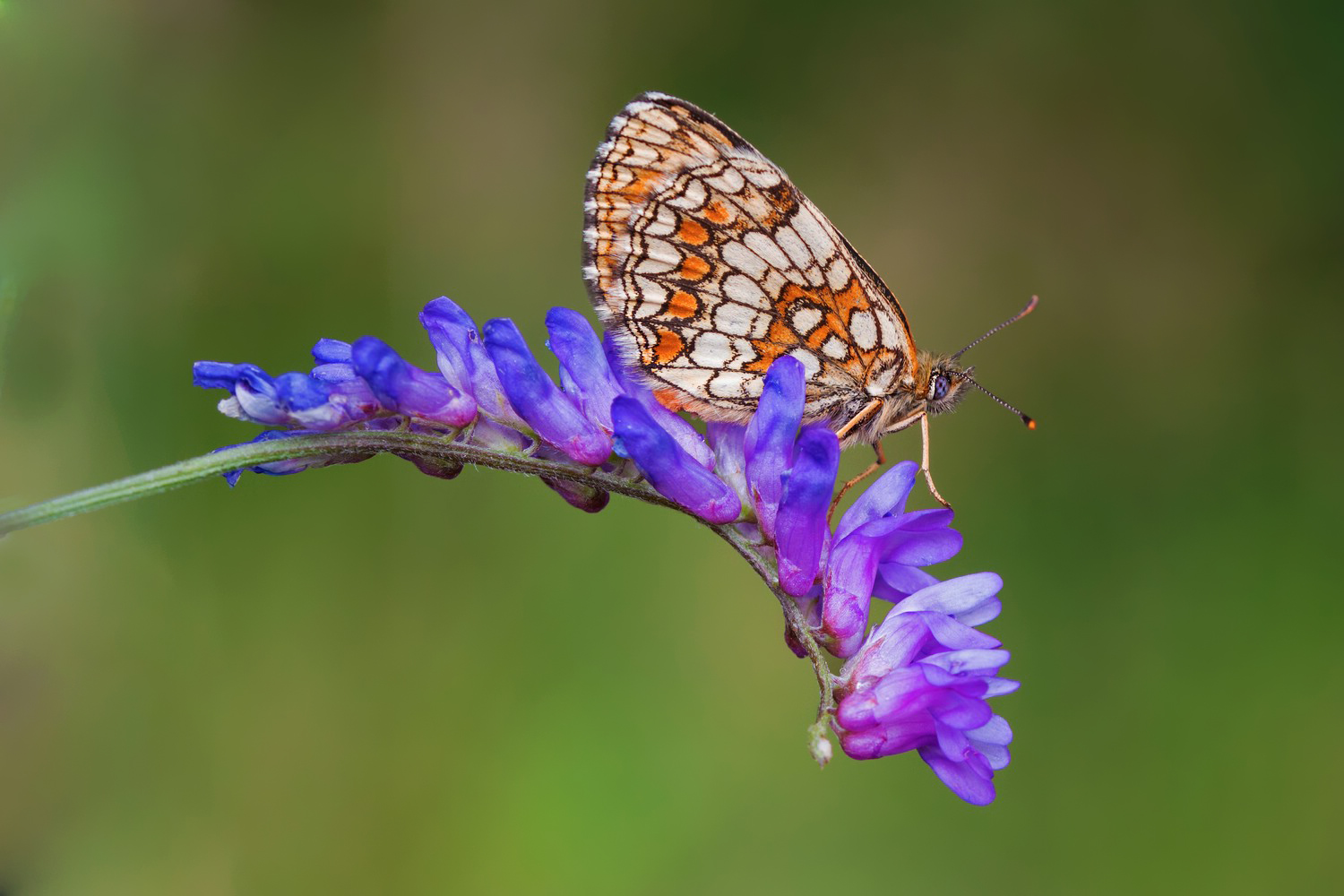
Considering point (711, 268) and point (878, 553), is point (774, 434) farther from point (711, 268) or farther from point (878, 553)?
point (711, 268)

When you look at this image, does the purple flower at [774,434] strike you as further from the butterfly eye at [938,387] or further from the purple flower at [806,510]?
the butterfly eye at [938,387]

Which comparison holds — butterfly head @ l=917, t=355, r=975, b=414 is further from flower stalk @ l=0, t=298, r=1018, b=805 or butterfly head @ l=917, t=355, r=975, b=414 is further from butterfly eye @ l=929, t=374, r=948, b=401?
flower stalk @ l=0, t=298, r=1018, b=805

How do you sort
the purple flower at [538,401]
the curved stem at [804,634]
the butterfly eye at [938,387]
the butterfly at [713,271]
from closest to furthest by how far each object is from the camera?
the curved stem at [804,634]
the purple flower at [538,401]
the butterfly at [713,271]
the butterfly eye at [938,387]

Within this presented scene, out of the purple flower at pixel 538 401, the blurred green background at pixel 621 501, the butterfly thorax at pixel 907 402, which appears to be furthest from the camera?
the blurred green background at pixel 621 501

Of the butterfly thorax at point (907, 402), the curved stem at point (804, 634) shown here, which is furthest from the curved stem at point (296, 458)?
the butterfly thorax at point (907, 402)

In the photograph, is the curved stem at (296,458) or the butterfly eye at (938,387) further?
the butterfly eye at (938,387)

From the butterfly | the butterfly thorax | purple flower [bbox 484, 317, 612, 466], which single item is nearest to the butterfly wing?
the butterfly

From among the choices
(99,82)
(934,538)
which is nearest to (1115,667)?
(934,538)
